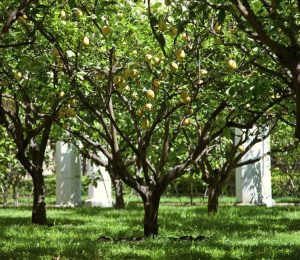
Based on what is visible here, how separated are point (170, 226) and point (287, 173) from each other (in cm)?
921

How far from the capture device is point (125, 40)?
7543mm

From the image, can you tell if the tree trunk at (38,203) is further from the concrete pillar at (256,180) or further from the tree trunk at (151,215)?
the concrete pillar at (256,180)

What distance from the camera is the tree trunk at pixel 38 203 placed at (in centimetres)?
1147

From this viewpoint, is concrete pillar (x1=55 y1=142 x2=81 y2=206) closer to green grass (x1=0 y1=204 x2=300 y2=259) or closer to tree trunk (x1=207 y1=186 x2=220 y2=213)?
green grass (x1=0 y1=204 x2=300 y2=259)

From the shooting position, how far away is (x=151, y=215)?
8.84m

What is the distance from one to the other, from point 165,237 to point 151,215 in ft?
1.38

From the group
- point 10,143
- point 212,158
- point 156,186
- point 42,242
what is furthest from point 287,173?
point 42,242

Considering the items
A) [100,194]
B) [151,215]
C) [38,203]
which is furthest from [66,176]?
[151,215]

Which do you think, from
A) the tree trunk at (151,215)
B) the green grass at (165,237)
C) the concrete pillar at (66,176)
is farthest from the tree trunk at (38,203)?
the concrete pillar at (66,176)

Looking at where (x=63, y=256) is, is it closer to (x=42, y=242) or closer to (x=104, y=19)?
(x=42, y=242)

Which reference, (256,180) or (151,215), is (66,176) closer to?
(256,180)

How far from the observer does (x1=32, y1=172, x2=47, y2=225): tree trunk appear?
37.6 feet

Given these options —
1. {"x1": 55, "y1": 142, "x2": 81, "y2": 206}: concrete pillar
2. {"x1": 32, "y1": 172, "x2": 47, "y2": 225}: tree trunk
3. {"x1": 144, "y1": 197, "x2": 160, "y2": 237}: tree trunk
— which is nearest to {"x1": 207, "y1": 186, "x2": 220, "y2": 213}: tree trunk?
{"x1": 32, "y1": 172, "x2": 47, "y2": 225}: tree trunk

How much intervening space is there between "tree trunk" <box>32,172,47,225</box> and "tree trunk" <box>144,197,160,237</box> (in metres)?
3.30
